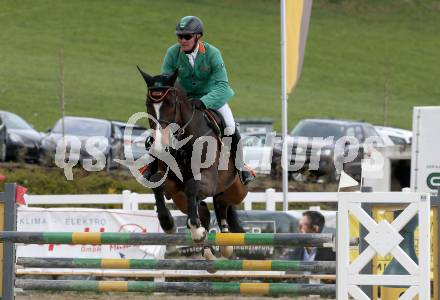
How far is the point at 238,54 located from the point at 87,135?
2449 cm

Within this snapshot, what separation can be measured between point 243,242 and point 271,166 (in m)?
13.3

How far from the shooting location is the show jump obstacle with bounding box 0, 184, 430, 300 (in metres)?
7.15

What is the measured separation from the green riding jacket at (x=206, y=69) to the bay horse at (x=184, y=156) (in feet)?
0.72

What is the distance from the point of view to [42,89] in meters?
39.0

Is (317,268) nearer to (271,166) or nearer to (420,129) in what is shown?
(420,129)

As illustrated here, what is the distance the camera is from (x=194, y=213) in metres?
8.13

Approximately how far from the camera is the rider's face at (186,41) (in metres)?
8.78

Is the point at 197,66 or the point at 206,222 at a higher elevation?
the point at 197,66

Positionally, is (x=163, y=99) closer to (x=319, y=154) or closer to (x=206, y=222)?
(x=206, y=222)

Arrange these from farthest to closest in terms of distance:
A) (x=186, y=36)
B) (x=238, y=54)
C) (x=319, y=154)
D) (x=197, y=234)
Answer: (x=238, y=54)
(x=319, y=154)
(x=186, y=36)
(x=197, y=234)

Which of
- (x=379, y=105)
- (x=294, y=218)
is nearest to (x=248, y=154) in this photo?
(x=294, y=218)

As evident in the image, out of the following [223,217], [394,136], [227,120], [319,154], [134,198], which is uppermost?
[394,136]

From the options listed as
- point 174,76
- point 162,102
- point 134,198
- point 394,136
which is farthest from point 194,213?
point 394,136

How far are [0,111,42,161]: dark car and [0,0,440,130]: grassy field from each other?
10712mm
